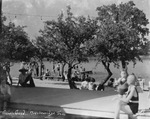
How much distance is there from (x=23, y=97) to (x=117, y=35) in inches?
260

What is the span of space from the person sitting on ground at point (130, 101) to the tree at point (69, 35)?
7683 mm

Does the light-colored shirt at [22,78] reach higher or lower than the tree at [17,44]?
lower

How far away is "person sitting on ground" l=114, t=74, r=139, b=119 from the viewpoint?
615 cm

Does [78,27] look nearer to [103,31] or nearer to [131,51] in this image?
[103,31]

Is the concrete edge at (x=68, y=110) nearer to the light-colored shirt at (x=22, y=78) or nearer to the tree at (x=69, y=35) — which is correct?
the light-colored shirt at (x=22, y=78)

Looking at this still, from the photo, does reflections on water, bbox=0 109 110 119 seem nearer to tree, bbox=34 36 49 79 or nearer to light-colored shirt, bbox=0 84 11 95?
light-colored shirt, bbox=0 84 11 95

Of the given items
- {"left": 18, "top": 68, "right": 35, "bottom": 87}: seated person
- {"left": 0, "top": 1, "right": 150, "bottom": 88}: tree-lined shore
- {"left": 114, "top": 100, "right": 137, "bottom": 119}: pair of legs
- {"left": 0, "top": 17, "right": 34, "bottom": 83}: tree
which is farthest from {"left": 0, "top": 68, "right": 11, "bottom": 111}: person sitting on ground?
{"left": 0, "top": 17, "right": 34, "bottom": 83}: tree

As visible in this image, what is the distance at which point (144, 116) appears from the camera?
6.71m

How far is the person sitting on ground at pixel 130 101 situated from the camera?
6153 millimetres

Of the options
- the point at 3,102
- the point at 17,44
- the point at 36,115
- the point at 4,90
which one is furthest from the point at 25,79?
the point at 36,115

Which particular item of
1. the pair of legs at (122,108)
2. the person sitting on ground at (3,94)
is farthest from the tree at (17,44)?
the pair of legs at (122,108)

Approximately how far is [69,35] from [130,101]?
816 cm

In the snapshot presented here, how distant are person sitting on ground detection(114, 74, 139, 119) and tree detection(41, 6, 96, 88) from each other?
768cm

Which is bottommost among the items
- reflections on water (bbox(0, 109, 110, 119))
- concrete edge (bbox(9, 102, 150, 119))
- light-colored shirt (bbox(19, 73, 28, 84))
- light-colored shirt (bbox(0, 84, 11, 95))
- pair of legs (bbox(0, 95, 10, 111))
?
reflections on water (bbox(0, 109, 110, 119))
